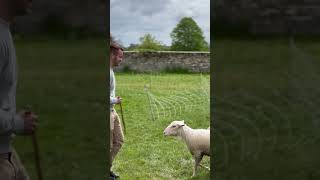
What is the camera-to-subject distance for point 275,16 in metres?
2.83

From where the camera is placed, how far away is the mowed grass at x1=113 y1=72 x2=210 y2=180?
14.9ft

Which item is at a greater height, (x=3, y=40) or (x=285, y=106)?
(x=3, y=40)

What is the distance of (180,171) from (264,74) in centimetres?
182

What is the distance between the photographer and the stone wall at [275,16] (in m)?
2.81

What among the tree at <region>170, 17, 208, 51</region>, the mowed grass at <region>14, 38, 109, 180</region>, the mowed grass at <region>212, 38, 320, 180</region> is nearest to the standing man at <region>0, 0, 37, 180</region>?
the mowed grass at <region>14, 38, 109, 180</region>

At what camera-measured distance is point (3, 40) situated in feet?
6.22

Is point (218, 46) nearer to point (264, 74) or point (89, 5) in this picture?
point (264, 74)

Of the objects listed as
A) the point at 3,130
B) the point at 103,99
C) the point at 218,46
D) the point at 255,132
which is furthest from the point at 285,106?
the point at 3,130

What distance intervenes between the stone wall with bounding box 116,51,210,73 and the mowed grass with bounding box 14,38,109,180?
10581 millimetres

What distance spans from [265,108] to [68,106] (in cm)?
98

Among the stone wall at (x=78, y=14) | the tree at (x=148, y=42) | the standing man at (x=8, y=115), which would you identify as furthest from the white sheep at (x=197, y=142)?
the tree at (x=148, y=42)

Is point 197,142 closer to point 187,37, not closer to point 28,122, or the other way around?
point 28,122

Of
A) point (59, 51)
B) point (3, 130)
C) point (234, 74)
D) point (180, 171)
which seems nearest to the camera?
point (3, 130)

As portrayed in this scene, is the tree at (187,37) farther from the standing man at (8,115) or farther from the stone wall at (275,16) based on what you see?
the standing man at (8,115)
